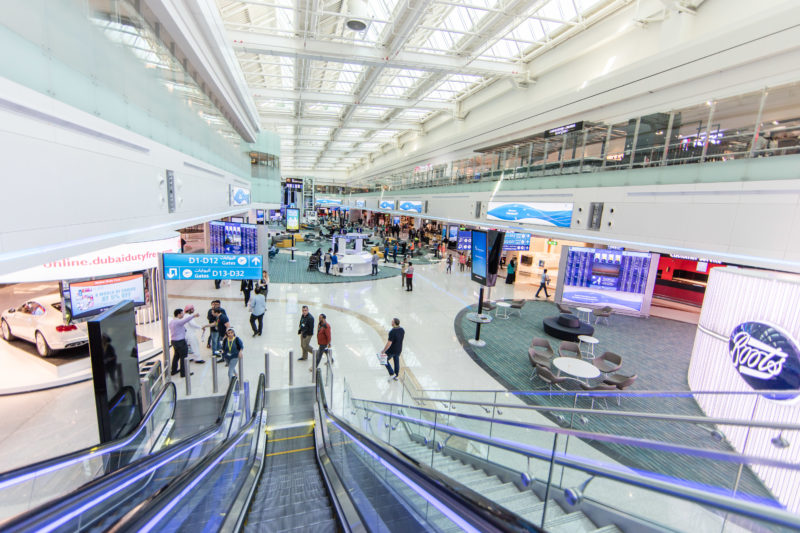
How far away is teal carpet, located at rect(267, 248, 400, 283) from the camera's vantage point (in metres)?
17.2

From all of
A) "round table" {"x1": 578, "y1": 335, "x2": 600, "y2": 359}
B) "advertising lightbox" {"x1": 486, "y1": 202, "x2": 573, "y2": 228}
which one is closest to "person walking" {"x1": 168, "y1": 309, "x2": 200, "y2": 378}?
"round table" {"x1": 578, "y1": 335, "x2": 600, "y2": 359}

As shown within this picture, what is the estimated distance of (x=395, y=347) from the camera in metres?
7.81

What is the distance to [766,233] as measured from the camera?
6.52 m

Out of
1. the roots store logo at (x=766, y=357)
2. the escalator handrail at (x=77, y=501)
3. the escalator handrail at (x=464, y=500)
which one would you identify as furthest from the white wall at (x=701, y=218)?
the escalator handrail at (x=77, y=501)

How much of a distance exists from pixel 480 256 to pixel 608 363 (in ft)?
14.5

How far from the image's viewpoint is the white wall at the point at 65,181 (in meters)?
2.69

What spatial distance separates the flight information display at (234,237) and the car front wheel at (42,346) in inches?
298

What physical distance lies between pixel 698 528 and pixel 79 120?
6.16 meters

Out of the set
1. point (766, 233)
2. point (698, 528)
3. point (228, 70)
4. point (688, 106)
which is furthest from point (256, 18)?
point (698, 528)

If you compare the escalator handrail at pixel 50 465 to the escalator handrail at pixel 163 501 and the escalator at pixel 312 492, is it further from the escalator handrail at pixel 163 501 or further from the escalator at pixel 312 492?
the escalator at pixel 312 492

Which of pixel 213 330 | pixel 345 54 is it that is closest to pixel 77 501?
pixel 213 330

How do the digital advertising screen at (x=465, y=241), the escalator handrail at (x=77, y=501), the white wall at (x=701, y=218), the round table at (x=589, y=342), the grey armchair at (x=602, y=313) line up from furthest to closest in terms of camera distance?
the digital advertising screen at (x=465, y=241) → the grey armchair at (x=602, y=313) → the round table at (x=589, y=342) → the white wall at (x=701, y=218) → the escalator handrail at (x=77, y=501)

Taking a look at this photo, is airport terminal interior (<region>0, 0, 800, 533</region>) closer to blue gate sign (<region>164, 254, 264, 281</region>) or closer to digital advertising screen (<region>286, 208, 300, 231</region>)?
blue gate sign (<region>164, 254, 264, 281</region>)

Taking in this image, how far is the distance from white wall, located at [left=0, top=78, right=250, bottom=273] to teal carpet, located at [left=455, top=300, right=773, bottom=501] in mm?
5535
